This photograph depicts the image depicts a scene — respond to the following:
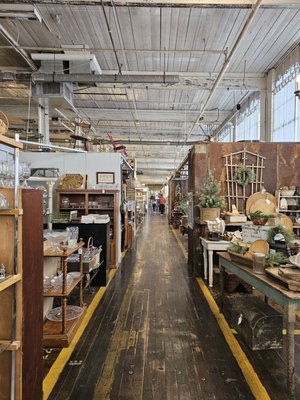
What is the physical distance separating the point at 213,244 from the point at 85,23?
4176mm

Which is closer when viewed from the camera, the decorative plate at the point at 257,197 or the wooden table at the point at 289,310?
the wooden table at the point at 289,310

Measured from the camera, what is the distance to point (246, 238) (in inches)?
127

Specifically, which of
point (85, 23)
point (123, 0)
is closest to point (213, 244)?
point (123, 0)

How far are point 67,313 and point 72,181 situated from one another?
3.12 m

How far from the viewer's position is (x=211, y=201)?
4.77 meters

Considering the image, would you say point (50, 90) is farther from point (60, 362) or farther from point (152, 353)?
point (152, 353)

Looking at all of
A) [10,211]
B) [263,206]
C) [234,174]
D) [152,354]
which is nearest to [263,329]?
[152,354]

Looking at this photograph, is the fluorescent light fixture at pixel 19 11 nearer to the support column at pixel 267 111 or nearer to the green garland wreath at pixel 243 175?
the green garland wreath at pixel 243 175

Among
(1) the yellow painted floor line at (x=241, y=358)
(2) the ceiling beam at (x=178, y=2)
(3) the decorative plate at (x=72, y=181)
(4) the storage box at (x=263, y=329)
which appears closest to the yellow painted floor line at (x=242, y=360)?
(1) the yellow painted floor line at (x=241, y=358)

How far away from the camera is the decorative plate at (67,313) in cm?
312

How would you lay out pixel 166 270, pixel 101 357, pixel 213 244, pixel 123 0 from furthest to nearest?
pixel 166 270, pixel 213 244, pixel 123 0, pixel 101 357

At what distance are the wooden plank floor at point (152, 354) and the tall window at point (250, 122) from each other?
17.2 ft

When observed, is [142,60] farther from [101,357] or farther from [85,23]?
[101,357]

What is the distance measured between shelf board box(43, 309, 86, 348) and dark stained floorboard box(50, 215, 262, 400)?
128 mm
